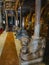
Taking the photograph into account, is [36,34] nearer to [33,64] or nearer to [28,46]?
[28,46]

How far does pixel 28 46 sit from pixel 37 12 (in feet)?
3.43

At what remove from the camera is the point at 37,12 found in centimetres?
439

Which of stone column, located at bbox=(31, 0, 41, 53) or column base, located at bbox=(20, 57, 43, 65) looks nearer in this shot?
column base, located at bbox=(20, 57, 43, 65)

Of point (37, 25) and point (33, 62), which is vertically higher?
point (37, 25)

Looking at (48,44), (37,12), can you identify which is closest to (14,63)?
(48,44)

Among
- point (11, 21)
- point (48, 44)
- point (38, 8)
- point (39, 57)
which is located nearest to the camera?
point (48, 44)

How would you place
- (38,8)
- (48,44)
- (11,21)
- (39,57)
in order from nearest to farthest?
(48,44) < (39,57) < (38,8) < (11,21)

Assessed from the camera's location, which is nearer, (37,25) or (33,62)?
(33,62)

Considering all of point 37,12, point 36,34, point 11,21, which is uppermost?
point 37,12

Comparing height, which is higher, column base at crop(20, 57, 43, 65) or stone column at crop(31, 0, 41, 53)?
stone column at crop(31, 0, 41, 53)

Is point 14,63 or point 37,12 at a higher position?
point 37,12

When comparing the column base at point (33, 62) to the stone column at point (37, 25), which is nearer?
the column base at point (33, 62)

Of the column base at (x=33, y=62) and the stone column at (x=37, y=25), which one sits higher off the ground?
the stone column at (x=37, y=25)

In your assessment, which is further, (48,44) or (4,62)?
(4,62)
